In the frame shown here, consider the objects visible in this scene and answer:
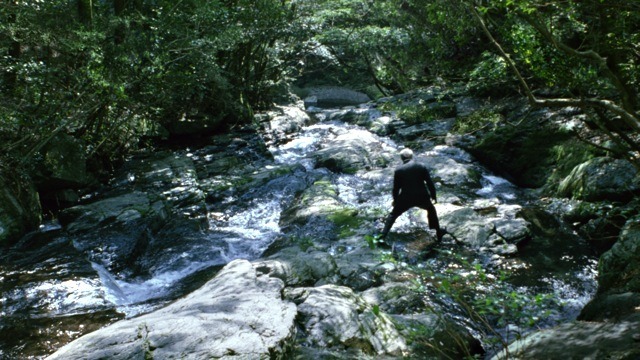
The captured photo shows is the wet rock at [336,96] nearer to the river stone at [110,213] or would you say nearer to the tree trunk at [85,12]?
the tree trunk at [85,12]

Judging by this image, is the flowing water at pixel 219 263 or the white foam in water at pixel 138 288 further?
the white foam in water at pixel 138 288

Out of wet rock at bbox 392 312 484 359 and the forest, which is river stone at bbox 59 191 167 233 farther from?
wet rock at bbox 392 312 484 359

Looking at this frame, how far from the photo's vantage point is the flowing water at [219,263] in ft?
21.0

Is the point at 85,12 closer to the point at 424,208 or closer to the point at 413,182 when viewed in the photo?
the point at 413,182

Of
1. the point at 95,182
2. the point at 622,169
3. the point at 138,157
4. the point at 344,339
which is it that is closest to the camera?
the point at 344,339

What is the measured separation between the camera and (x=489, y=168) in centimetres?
1289

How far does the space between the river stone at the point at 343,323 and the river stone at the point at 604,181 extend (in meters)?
5.87

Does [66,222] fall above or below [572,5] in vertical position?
below

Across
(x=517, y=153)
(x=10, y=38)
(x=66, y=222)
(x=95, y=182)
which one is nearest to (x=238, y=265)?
(x=66, y=222)

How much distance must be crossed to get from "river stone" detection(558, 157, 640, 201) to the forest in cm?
4

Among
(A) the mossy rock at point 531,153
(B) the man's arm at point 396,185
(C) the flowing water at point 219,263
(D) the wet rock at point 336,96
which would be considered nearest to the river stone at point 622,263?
(C) the flowing water at point 219,263

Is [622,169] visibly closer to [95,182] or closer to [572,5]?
[572,5]

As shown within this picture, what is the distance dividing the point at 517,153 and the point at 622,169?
4064 millimetres

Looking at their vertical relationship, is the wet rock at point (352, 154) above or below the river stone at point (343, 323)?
below
